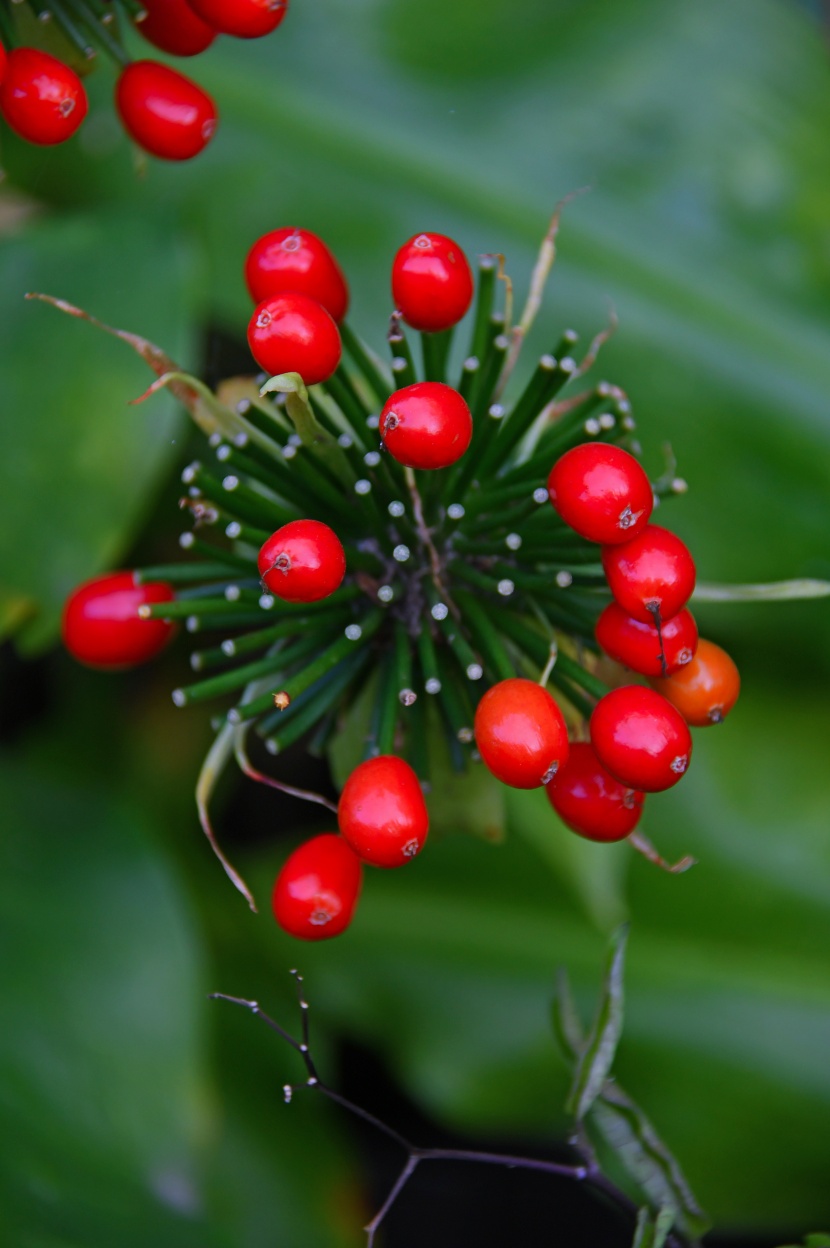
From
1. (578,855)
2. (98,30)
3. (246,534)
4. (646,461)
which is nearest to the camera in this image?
(246,534)

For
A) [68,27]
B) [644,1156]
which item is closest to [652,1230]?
[644,1156]

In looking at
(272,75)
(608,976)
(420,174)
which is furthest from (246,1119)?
(272,75)

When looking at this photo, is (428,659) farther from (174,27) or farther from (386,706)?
(174,27)

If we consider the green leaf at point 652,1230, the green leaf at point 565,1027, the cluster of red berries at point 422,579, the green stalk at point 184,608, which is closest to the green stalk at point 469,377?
the cluster of red berries at point 422,579

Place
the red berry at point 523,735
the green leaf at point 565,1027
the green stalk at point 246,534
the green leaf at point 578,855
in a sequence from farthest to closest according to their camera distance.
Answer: the green leaf at point 578,855 → the green leaf at point 565,1027 → the green stalk at point 246,534 → the red berry at point 523,735

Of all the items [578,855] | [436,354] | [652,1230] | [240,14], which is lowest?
[578,855]

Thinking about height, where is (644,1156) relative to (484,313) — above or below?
below

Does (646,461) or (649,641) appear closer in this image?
(649,641)

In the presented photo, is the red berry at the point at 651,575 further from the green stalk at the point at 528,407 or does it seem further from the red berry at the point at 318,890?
the red berry at the point at 318,890
